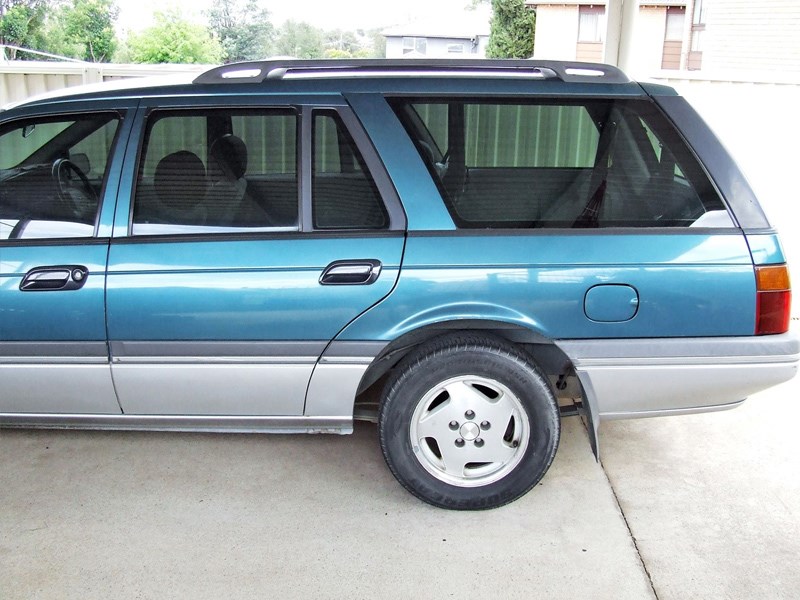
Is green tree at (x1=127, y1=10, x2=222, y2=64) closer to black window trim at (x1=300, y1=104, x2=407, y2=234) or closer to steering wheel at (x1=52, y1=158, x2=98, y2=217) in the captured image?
steering wheel at (x1=52, y1=158, x2=98, y2=217)

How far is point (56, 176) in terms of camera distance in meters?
3.45

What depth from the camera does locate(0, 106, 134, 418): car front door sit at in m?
3.27

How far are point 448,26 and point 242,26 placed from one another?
18173 mm

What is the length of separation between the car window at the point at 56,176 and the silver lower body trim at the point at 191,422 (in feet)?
2.61

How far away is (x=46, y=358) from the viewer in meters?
3.36

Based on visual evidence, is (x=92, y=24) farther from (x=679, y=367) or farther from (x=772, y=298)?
(x=772, y=298)

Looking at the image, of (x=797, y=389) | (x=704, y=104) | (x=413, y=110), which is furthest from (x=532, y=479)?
(x=704, y=104)

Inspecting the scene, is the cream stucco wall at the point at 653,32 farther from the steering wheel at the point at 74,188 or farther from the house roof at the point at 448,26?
the steering wheel at the point at 74,188

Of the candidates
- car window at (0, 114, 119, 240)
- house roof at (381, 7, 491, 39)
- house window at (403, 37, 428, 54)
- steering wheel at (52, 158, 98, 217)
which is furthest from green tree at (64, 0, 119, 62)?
steering wheel at (52, 158, 98, 217)

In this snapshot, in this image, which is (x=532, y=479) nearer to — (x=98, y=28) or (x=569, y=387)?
(x=569, y=387)

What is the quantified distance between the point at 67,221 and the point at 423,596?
6.76ft

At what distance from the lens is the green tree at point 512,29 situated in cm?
3534

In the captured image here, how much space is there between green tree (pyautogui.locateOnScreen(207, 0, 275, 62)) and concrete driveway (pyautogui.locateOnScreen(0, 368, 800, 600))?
26009 millimetres

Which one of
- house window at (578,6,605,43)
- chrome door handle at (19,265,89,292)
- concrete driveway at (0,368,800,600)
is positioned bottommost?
concrete driveway at (0,368,800,600)
